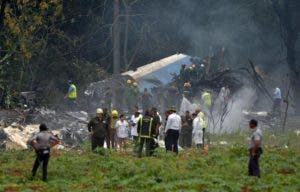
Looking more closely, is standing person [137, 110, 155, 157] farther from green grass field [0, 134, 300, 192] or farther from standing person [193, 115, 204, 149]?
standing person [193, 115, 204, 149]

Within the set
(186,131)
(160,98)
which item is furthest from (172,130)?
(160,98)

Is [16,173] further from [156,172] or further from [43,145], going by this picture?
[156,172]

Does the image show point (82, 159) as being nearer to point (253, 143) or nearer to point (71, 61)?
point (253, 143)

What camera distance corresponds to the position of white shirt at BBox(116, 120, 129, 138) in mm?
27672

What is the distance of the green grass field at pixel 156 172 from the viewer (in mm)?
17297

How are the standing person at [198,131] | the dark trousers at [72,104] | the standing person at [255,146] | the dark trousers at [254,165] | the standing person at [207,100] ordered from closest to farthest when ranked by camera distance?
the standing person at [255,146] → the dark trousers at [254,165] → the standing person at [198,131] → the standing person at [207,100] → the dark trousers at [72,104]

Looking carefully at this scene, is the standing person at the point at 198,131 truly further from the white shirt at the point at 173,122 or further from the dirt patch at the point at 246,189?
the dirt patch at the point at 246,189

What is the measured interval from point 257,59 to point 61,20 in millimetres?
14005

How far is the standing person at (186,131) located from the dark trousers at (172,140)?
136 inches

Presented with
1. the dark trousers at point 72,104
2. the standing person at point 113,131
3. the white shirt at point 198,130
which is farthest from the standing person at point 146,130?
the dark trousers at point 72,104

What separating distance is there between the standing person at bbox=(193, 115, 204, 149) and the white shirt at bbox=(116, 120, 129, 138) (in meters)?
2.60

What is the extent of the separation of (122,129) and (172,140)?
12.8 feet

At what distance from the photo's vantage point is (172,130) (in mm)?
23922

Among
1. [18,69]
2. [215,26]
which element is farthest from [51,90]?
[215,26]
